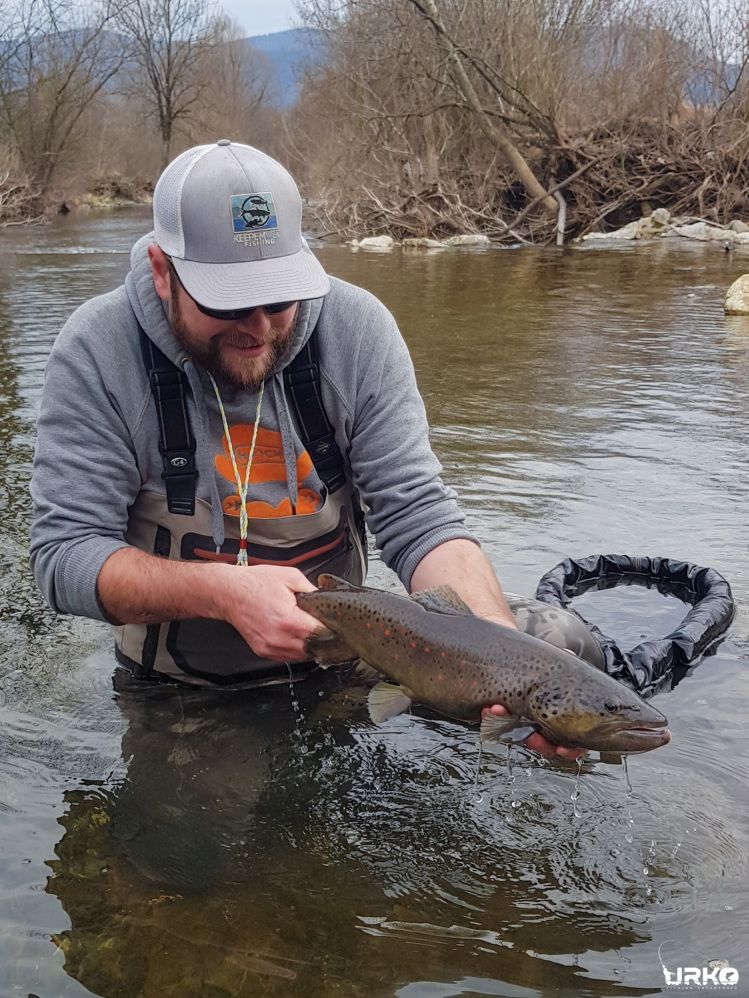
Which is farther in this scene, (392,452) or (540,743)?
(392,452)

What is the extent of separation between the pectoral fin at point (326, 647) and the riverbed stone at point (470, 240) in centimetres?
2056

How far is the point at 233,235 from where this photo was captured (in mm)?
3098

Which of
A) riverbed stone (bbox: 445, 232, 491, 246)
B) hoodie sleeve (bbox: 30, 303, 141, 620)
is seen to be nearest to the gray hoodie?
hoodie sleeve (bbox: 30, 303, 141, 620)

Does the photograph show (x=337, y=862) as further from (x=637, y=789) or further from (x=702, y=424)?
(x=702, y=424)

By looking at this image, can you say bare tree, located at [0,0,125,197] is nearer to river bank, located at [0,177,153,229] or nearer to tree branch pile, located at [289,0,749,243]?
river bank, located at [0,177,153,229]

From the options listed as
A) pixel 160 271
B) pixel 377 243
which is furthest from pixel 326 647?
pixel 377 243

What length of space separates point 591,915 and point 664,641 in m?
1.54

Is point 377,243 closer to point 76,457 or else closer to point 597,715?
point 76,457

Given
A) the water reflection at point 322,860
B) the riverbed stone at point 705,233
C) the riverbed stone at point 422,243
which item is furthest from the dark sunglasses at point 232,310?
the riverbed stone at point 422,243

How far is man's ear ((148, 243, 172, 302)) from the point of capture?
3.25m

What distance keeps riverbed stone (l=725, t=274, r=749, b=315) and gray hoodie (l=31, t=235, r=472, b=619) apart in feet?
31.2

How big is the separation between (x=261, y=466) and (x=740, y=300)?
9999 mm

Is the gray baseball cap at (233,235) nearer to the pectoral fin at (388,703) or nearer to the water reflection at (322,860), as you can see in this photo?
the pectoral fin at (388,703)

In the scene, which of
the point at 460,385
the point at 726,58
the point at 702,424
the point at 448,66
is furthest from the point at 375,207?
the point at 702,424
